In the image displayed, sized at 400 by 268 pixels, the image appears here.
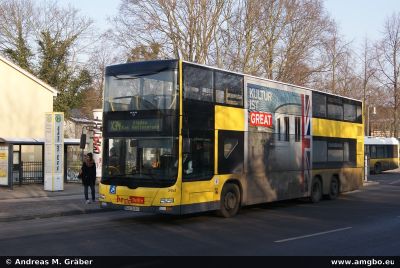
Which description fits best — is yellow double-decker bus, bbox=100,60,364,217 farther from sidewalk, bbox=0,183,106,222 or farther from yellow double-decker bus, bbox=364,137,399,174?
yellow double-decker bus, bbox=364,137,399,174

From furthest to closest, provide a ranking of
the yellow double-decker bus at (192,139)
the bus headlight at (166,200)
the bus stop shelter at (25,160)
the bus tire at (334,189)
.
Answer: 1. the bus stop shelter at (25,160)
2. the bus tire at (334,189)
3. the yellow double-decker bus at (192,139)
4. the bus headlight at (166,200)

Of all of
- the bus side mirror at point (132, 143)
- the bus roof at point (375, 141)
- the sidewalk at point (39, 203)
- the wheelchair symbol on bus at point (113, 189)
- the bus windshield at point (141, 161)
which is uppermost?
the bus roof at point (375, 141)

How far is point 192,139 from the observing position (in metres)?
13.3

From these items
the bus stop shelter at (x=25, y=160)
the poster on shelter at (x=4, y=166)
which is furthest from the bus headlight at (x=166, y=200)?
the poster on shelter at (x=4, y=166)

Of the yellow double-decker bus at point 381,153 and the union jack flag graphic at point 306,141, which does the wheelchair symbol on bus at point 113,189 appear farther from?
the yellow double-decker bus at point 381,153

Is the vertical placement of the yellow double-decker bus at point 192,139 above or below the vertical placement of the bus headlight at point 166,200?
above

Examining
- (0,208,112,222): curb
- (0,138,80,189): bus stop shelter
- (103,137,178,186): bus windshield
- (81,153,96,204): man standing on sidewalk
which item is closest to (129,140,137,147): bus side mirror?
(103,137,178,186): bus windshield

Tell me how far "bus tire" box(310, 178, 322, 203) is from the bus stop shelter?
12.8m

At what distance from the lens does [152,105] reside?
42.9 ft

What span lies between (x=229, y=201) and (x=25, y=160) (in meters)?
14.9

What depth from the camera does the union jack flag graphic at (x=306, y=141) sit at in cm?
1846

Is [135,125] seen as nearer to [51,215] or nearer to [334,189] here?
[51,215]

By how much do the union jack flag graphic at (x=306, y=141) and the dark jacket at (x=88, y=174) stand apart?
23.8 ft

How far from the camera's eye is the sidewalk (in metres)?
15.2
